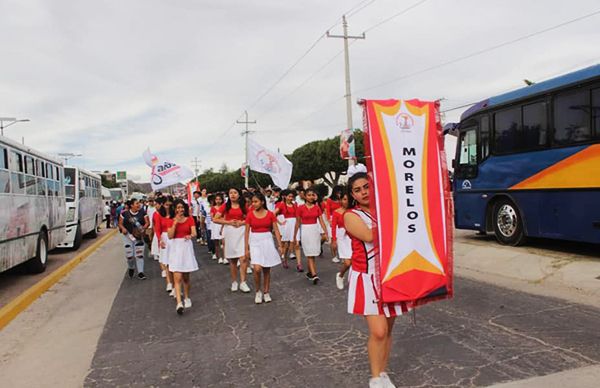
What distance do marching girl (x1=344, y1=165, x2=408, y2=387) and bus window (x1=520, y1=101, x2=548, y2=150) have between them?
7.11 m

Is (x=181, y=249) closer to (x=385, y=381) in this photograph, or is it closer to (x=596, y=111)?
(x=385, y=381)

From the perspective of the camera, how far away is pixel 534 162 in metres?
9.34

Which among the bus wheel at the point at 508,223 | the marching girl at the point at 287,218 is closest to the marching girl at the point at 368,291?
the marching girl at the point at 287,218

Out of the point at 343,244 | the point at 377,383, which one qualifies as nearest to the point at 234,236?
the point at 343,244

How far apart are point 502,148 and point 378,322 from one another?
807 centimetres

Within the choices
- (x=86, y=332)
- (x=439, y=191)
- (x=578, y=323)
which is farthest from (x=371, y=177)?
(x=86, y=332)

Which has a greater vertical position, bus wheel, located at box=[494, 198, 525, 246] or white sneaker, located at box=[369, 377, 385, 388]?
bus wheel, located at box=[494, 198, 525, 246]

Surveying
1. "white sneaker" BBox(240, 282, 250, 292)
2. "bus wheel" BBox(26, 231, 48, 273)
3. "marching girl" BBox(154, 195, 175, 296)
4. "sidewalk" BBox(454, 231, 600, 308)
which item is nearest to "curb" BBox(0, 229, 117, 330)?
"bus wheel" BBox(26, 231, 48, 273)

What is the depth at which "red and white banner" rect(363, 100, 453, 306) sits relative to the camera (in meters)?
3.20

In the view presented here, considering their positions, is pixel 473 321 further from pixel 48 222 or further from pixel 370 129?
pixel 48 222

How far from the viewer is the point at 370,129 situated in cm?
324

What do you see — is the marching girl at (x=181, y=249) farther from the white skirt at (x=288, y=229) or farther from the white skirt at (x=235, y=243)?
the white skirt at (x=288, y=229)

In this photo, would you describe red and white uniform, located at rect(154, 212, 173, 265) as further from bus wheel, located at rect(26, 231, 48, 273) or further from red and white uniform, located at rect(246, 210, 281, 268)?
bus wheel, located at rect(26, 231, 48, 273)

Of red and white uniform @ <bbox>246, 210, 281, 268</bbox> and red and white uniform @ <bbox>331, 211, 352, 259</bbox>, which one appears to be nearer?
red and white uniform @ <bbox>246, 210, 281, 268</bbox>
